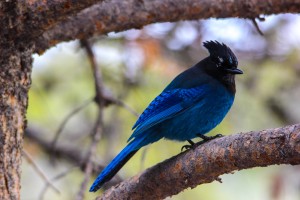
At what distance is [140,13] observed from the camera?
399 cm

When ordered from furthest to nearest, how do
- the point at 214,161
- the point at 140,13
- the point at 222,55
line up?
the point at 222,55
the point at 140,13
the point at 214,161

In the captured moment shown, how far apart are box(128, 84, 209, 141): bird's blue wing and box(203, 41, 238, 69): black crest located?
206 millimetres

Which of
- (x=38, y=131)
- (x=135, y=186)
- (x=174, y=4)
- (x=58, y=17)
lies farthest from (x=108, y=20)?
(x=38, y=131)

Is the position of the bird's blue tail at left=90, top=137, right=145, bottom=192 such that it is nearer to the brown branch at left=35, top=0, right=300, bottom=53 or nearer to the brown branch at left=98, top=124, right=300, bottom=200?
the brown branch at left=98, top=124, right=300, bottom=200

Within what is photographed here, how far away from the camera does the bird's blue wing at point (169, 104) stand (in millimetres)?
3869

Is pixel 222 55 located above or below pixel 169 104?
above

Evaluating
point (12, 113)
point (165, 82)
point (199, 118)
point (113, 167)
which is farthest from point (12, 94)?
point (165, 82)

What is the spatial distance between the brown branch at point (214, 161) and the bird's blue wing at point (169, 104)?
0.57 metres

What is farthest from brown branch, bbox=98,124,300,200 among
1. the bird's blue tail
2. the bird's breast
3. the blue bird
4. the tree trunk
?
the bird's breast

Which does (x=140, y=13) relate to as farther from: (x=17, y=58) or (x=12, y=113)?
(x=12, y=113)

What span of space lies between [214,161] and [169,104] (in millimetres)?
1229

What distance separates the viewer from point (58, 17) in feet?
10.6

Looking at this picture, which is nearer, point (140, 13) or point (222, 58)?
point (140, 13)

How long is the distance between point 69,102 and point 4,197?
3174 millimetres
